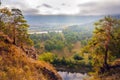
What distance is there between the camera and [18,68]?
28.7 m

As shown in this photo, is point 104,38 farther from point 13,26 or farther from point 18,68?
point 13,26

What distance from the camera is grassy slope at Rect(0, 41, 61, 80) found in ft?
85.5

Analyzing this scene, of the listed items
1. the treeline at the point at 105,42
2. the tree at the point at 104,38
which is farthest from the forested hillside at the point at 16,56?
the tree at the point at 104,38

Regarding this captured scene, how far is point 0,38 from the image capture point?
34906 mm

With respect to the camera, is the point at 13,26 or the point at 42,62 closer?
the point at 42,62

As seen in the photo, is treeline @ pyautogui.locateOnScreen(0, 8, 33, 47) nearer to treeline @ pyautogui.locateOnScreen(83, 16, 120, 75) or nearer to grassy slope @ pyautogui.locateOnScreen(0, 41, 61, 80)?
grassy slope @ pyautogui.locateOnScreen(0, 41, 61, 80)

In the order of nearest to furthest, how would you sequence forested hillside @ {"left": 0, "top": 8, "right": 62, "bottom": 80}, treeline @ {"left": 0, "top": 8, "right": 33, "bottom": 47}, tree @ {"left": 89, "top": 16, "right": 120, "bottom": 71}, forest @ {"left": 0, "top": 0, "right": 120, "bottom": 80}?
forested hillside @ {"left": 0, "top": 8, "right": 62, "bottom": 80} → forest @ {"left": 0, "top": 0, "right": 120, "bottom": 80} → tree @ {"left": 89, "top": 16, "right": 120, "bottom": 71} → treeline @ {"left": 0, "top": 8, "right": 33, "bottom": 47}

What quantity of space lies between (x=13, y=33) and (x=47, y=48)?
7841cm

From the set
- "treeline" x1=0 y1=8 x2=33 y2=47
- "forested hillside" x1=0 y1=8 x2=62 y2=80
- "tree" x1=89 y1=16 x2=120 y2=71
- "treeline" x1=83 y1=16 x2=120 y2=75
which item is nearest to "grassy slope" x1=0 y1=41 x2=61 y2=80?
"forested hillside" x1=0 y1=8 x2=62 y2=80

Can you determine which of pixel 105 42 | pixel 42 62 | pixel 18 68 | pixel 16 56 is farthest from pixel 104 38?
pixel 18 68

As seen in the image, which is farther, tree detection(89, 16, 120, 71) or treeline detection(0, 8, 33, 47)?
treeline detection(0, 8, 33, 47)

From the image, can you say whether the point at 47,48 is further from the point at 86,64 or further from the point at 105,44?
the point at 105,44

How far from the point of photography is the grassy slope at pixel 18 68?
1026 inches

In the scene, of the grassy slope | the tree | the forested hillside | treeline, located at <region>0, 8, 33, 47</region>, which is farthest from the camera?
treeline, located at <region>0, 8, 33, 47</region>
